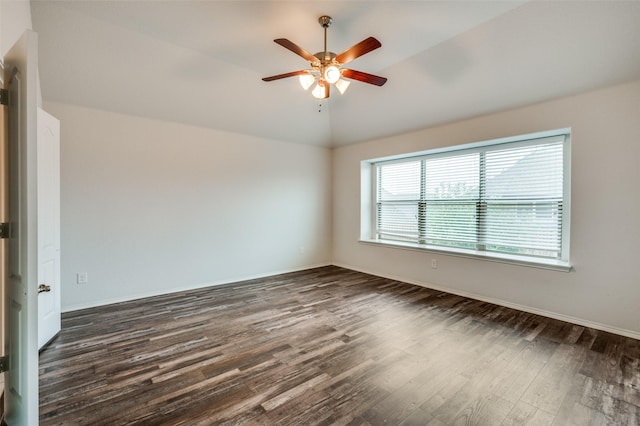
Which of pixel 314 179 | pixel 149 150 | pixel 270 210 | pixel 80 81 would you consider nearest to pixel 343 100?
pixel 314 179

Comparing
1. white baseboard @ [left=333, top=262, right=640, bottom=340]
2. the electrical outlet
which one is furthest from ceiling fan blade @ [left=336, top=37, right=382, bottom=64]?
the electrical outlet

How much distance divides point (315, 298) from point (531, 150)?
11.3ft

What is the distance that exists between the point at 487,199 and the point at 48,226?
203 inches

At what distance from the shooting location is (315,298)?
3.93 m

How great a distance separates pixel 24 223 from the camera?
52.6 inches

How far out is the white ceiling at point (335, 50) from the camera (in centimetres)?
251

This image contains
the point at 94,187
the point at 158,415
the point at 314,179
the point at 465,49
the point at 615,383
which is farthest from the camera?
the point at 314,179

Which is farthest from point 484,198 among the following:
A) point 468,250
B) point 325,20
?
point 325,20

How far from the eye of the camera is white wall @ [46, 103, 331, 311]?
3.48 metres

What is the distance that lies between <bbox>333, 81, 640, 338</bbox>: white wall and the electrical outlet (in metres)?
5.09

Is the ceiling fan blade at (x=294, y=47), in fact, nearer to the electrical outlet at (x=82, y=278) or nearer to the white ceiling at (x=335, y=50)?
the white ceiling at (x=335, y=50)

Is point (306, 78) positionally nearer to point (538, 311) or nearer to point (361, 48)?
point (361, 48)

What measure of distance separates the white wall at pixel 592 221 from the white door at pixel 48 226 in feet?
15.8

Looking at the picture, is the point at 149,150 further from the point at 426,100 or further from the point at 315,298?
the point at 426,100
